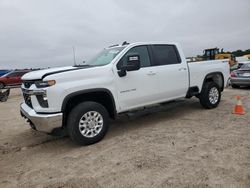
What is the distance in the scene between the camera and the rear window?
5.94 meters

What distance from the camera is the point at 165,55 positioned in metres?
6.17

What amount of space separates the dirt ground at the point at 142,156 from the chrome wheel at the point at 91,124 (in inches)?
10.3

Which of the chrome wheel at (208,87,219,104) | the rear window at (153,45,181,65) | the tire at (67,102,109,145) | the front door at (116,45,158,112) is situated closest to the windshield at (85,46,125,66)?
the front door at (116,45,158,112)

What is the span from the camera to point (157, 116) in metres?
6.83

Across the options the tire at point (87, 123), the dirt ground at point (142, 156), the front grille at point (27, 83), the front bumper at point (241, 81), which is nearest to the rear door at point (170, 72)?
the dirt ground at point (142, 156)

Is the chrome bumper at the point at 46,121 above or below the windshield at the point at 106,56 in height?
below

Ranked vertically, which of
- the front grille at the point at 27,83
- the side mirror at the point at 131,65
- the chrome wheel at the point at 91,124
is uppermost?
the side mirror at the point at 131,65

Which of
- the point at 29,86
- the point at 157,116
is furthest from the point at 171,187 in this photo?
the point at 157,116

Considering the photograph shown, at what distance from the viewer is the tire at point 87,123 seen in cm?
449

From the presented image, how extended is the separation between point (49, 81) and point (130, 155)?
6.42 feet

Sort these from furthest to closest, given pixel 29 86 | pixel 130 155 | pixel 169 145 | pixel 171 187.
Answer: pixel 29 86 → pixel 169 145 → pixel 130 155 → pixel 171 187

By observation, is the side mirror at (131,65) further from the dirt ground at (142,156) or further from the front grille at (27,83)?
the front grille at (27,83)

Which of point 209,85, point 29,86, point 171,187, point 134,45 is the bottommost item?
point 171,187

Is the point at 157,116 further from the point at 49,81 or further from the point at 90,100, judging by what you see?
the point at 49,81
